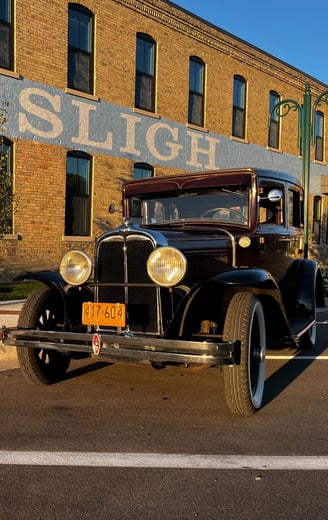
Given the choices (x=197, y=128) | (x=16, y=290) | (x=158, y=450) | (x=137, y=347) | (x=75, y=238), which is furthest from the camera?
(x=197, y=128)

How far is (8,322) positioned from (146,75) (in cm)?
A: 976

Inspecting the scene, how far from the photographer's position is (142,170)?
48.4 feet

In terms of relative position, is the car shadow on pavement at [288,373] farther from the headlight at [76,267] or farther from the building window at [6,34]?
the building window at [6,34]

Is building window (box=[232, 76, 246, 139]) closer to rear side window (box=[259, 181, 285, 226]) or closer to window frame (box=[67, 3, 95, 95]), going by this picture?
window frame (box=[67, 3, 95, 95])

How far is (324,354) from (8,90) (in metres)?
8.88

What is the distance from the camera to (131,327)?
14.1 feet

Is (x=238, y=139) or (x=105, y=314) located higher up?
(x=238, y=139)

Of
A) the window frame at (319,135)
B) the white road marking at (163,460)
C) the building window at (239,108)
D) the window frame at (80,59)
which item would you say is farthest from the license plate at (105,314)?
the window frame at (319,135)

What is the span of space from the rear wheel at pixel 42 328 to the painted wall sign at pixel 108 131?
6.58 m

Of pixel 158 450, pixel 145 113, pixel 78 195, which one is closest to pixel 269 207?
pixel 158 450

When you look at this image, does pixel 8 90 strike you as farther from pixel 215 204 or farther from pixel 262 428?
pixel 262 428

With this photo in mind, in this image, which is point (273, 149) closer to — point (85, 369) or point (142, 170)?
point (142, 170)

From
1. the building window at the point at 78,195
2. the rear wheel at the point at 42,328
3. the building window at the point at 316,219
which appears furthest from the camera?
the building window at the point at 316,219

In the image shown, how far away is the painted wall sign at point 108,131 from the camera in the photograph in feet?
38.7
